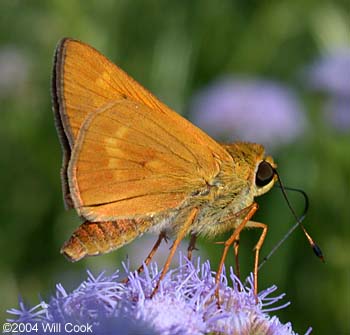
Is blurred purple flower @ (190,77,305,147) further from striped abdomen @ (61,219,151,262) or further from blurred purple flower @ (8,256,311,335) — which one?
blurred purple flower @ (8,256,311,335)

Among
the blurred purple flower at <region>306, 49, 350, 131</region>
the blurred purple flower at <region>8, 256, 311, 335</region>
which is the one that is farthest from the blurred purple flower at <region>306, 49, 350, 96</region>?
the blurred purple flower at <region>8, 256, 311, 335</region>

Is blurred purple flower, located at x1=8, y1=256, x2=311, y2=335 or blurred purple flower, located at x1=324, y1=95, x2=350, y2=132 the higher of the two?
blurred purple flower, located at x1=324, y1=95, x2=350, y2=132

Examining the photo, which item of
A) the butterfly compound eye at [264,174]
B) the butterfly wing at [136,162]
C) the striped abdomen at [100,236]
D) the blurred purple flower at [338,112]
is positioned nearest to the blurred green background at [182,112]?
the blurred purple flower at [338,112]

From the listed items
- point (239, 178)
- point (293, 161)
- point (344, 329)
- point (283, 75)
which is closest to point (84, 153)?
point (239, 178)

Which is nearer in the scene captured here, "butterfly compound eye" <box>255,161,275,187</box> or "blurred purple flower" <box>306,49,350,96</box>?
"butterfly compound eye" <box>255,161,275,187</box>

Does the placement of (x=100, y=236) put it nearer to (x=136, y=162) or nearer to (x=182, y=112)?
(x=136, y=162)

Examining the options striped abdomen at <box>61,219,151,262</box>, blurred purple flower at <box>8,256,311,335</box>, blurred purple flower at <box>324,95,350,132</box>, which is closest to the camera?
blurred purple flower at <box>8,256,311,335</box>

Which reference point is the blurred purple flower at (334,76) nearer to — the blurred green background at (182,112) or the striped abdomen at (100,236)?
the blurred green background at (182,112)

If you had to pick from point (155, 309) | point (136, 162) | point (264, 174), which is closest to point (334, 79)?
point (264, 174)
